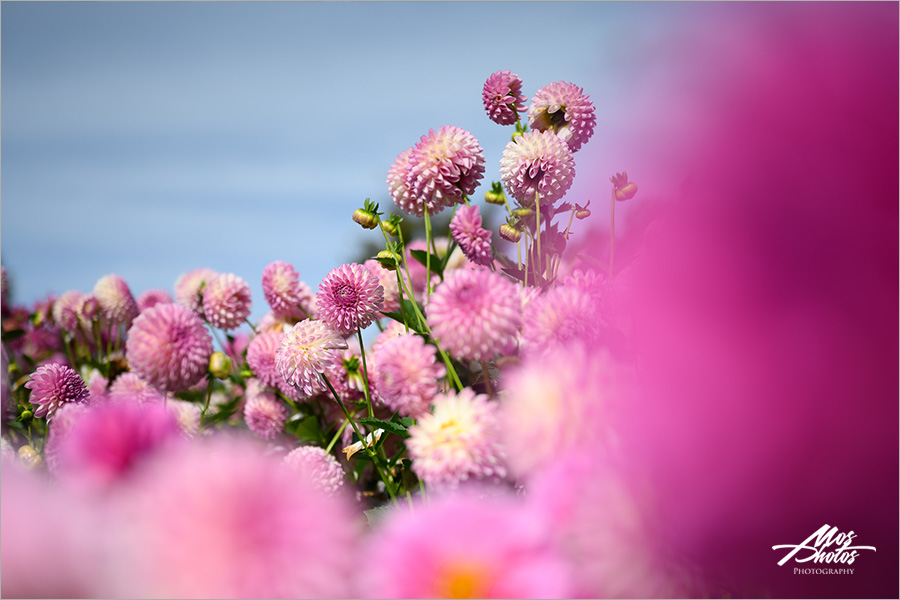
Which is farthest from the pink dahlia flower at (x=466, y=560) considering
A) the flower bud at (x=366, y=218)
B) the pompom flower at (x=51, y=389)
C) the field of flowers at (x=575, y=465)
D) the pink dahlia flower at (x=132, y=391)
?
the pink dahlia flower at (x=132, y=391)

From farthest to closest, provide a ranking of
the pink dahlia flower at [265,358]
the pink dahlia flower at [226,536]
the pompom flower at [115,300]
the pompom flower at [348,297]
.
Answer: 1. the pompom flower at [115,300]
2. the pink dahlia flower at [265,358]
3. the pompom flower at [348,297]
4. the pink dahlia flower at [226,536]

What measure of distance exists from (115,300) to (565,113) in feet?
2.73

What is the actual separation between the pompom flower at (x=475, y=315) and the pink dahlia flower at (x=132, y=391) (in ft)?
1.80

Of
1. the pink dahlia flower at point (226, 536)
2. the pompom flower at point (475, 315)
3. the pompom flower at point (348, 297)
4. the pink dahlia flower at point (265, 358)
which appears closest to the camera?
the pink dahlia flower at point (226, 536)

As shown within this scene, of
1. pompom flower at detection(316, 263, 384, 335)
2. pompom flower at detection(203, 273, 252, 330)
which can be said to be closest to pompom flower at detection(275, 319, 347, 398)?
pompom flower at detection(316, 263, 384, 335)

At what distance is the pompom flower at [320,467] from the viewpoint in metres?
0.53

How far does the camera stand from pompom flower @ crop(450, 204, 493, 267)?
0.51 metres

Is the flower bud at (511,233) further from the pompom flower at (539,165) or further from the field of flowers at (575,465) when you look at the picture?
the field of flowers at (575,465)

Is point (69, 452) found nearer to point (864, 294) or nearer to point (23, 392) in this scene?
point (864, 294)

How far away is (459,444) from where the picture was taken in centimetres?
27

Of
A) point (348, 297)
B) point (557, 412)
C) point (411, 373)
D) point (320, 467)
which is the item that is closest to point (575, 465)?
point (557, 412)

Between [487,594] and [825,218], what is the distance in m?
0.20

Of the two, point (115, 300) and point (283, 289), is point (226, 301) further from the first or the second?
point (115, 300)

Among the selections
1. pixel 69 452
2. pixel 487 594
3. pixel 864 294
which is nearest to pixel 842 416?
pixel 864 294
